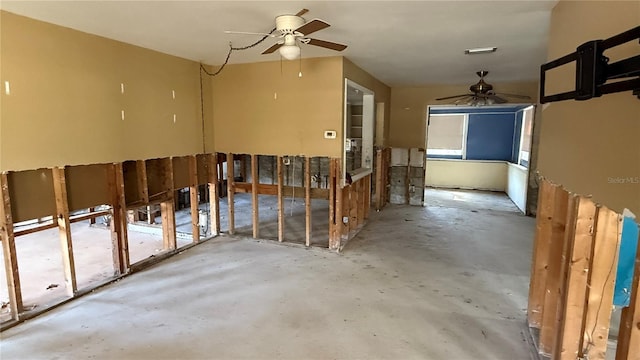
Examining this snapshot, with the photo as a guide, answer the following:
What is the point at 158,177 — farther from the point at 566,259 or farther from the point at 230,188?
the point at 566,259

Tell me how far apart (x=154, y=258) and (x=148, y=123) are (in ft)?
5.31

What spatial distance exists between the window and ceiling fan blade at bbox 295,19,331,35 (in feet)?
24.8

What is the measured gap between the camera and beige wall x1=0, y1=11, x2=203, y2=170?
2.66 m

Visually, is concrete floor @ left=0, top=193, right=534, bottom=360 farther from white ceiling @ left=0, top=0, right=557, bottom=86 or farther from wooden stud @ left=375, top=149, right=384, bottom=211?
white ceiling @ left=0, top=0, right=557, bottom=86

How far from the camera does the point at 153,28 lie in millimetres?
3004

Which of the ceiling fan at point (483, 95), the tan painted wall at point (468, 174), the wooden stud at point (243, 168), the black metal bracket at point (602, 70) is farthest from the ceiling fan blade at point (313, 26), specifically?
the tan painted wall at point (468, 174)

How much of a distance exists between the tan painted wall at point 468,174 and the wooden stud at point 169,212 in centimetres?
734

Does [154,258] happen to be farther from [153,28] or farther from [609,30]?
[609,30]

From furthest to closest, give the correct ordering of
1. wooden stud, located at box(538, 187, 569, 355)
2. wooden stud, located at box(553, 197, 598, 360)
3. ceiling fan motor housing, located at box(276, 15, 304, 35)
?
1. ceiling fan motor housing, located at box(276, 15, 304, 35)
2. wooden stud, located at box(538, 187, 569, 355)
3. wooden stud, located at box(553, 197, 598, 360)

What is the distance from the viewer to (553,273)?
2193 mm

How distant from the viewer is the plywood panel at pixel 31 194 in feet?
8.96

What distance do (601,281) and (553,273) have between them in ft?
2.03

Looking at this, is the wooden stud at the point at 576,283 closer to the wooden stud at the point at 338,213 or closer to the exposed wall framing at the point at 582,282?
the exposed wall framing at the point at 582,282

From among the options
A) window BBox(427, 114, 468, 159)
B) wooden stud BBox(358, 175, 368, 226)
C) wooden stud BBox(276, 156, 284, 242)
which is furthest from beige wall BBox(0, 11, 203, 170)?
window BBox(427, 114, 468, 159)
